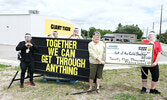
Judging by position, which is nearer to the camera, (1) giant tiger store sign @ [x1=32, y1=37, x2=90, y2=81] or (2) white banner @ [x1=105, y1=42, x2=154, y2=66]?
(2) white banner @ [x1=105, y1=42, x2=154, y2=66]

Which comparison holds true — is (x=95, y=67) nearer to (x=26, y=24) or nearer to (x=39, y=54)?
(x=39, y=54)

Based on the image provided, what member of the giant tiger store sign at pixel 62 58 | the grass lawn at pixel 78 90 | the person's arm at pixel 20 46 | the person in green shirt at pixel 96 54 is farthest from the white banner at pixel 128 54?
the person's arm at pixel 20 46

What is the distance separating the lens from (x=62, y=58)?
5.07 meters

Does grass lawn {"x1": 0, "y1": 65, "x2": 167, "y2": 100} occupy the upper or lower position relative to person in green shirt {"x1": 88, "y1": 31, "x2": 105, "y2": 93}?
lower

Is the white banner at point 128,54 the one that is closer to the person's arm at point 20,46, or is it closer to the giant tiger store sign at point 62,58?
the giant tiger store sign at point 62,58

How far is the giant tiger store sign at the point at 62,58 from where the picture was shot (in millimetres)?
4828

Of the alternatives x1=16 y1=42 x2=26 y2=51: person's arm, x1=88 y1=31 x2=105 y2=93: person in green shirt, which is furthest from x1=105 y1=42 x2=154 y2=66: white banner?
x1=16 y1=42 x2=26 y2=51: person's arm

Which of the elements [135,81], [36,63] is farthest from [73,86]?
[135,81]

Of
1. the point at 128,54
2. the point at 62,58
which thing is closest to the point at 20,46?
the point at 62,58

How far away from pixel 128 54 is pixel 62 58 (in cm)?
218

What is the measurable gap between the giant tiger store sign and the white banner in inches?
30.6

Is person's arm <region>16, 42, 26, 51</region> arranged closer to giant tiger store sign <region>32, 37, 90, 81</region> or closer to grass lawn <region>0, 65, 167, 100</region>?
giant tiger store sign <region>32, 37, 90, 81</region>

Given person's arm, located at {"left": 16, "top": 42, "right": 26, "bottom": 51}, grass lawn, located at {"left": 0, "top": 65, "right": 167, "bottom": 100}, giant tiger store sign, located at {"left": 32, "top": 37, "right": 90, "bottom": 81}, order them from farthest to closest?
giant tiger store sign, located at {"left": 32, "top": 37, "right": 90, "bottom": 81} → person's arm, located at {"left": 16, "top": 42, "right": 26, "bottom": 51} → grass lawn, located at {"left": 0, "top": 65, "right": 167, "bottom": 100}

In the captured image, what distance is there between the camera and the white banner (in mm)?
4242
